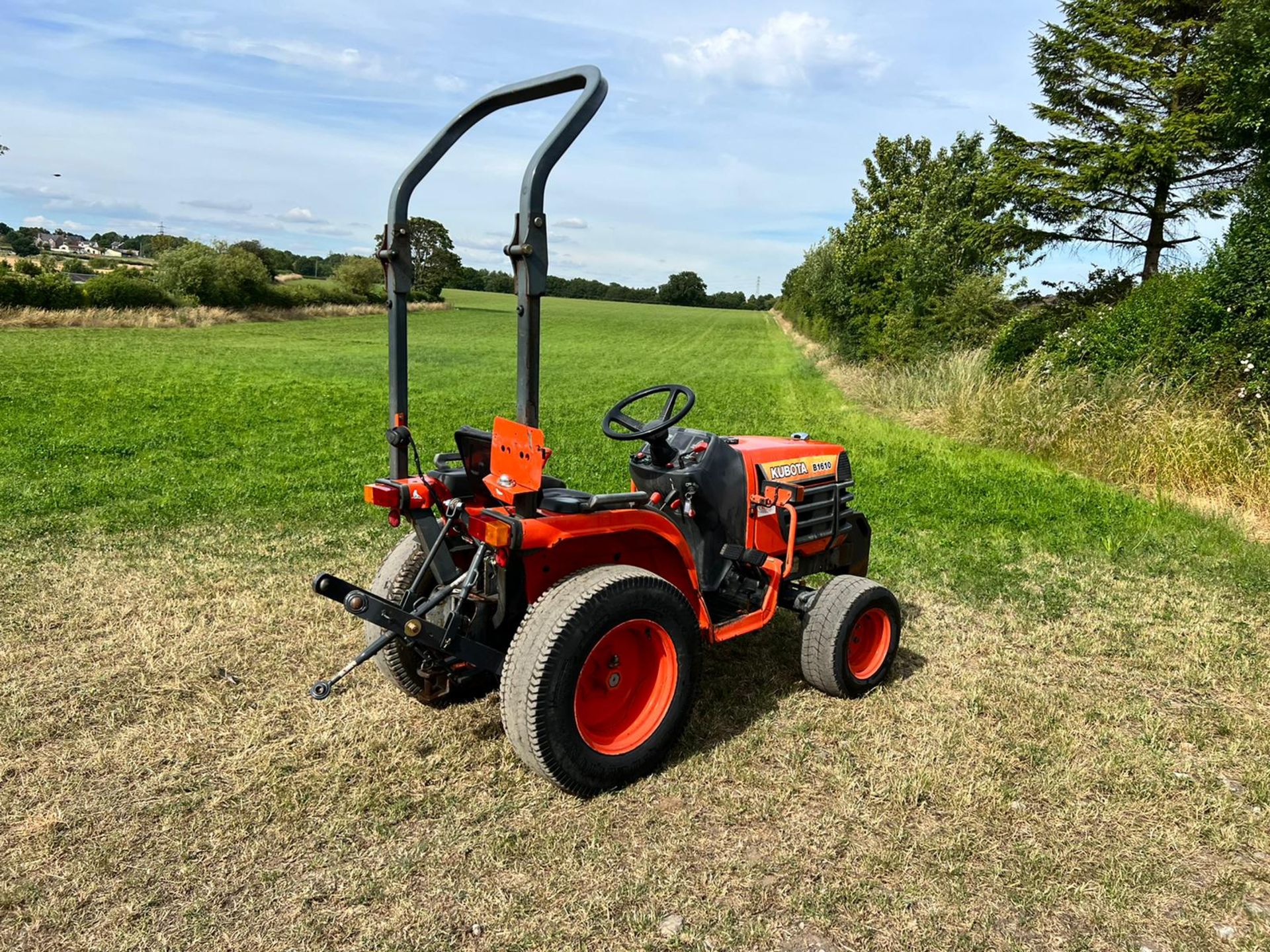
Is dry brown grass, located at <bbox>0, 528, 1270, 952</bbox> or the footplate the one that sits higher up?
the footplate

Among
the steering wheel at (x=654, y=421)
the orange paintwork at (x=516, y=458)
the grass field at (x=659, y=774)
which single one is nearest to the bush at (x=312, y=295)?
the grass field at (x=659, y=774)

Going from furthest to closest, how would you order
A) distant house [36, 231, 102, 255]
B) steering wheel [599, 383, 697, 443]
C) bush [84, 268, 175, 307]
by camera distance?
distant house [36, 231, 102, 255]
bush [84, 268, 175, 307]
steering wheel [599, 383, 697, 443]

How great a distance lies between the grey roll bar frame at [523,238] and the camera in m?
2.81

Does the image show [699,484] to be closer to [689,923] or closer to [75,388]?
[689,923]

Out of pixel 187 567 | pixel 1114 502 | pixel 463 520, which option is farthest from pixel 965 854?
pixel 1114 502

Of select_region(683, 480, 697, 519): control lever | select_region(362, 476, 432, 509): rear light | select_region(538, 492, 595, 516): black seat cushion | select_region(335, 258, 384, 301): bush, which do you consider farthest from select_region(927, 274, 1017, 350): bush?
select_region(335, 258, 384, 301): bush

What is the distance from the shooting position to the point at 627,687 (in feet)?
11.2

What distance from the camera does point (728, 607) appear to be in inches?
160

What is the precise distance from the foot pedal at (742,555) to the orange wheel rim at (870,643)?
0.65 m

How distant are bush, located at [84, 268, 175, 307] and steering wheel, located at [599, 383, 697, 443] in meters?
30.7

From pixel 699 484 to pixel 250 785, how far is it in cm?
215

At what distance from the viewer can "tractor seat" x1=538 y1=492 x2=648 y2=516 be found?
3121 mm

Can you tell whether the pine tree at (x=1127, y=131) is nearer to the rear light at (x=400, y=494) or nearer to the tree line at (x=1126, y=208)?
the tree line at (x=1126, y=208)

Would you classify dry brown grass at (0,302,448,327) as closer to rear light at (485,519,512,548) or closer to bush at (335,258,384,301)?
bush at (335,258,384,301)
